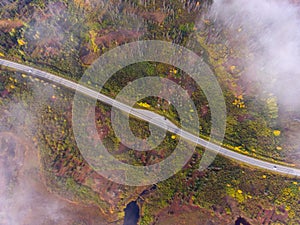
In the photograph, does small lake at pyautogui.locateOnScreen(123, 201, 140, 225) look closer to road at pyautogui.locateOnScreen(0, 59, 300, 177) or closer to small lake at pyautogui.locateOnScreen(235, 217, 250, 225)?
road at pyautogui.locateOnScreen(0, 59, 300, 177)

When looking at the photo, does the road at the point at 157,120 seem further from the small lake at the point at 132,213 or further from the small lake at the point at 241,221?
the small lake at the point at 132,213

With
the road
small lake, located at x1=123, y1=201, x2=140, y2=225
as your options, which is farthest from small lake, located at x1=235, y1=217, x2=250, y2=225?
small lake, located at x1=123, y1=201, x2=140, y2=225

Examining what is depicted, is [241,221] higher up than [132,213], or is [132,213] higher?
[241,221]

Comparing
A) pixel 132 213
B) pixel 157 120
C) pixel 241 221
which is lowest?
pixel 132 213

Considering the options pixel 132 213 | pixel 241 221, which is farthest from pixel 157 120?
pixel 241 221

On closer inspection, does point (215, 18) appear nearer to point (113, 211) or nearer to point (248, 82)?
point (248, 82)

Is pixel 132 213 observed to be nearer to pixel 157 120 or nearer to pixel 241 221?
pixel 157 120
